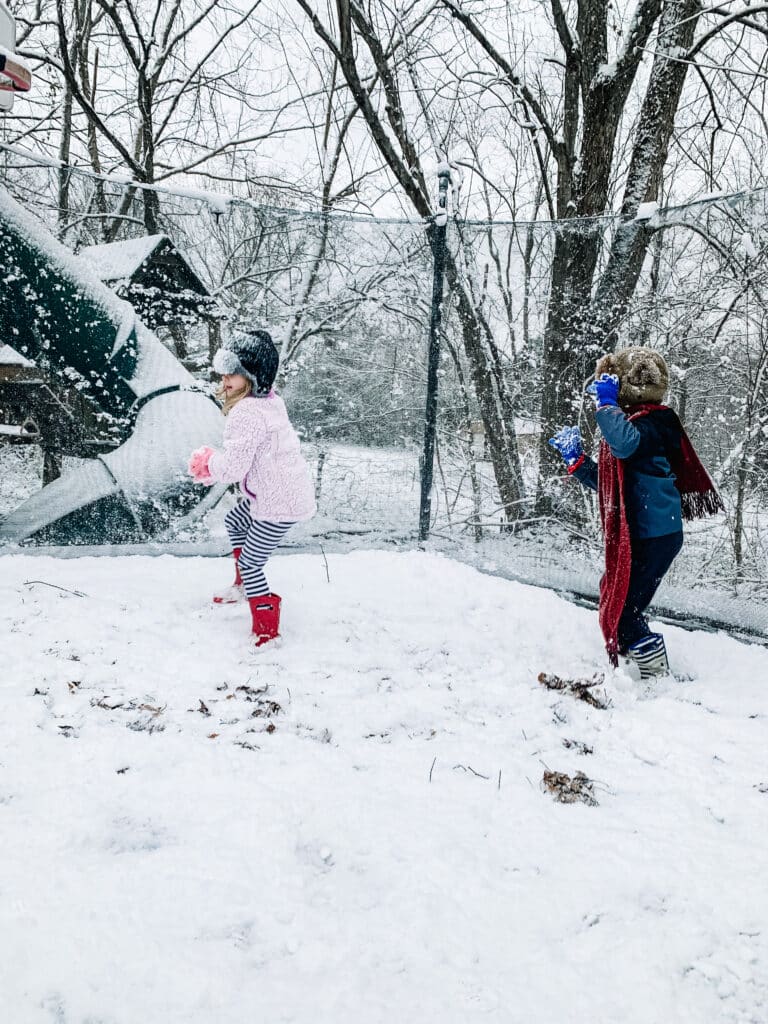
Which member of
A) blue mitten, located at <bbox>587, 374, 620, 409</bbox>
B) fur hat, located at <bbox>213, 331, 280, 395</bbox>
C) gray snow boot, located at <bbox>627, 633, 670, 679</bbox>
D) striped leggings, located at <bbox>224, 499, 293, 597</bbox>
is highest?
fur hat, located at <bbox>213, 331, 280, 395</bbox>

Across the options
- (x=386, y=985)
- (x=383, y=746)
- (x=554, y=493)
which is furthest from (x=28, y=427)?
(x=386, y=985)

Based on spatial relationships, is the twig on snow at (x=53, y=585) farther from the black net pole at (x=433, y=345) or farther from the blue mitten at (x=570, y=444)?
the blue mitten at (x=570, y=444)

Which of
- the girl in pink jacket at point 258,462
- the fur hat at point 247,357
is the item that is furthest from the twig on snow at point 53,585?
the fur hat at point 247,357

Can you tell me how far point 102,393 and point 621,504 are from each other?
3.08 metres

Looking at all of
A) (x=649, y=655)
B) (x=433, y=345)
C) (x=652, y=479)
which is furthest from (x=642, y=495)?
(x=433, y=345)

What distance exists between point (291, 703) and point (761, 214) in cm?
331

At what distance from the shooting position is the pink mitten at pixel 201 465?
9.80ft

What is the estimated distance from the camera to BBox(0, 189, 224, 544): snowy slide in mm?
3785

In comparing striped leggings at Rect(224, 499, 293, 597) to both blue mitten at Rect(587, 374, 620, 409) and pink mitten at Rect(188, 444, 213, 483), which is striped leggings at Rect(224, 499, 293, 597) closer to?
pink mitten at Rect(188, 444, 213, 483)

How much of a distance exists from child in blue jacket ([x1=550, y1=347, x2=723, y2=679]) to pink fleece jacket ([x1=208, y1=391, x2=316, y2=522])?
1431 mm

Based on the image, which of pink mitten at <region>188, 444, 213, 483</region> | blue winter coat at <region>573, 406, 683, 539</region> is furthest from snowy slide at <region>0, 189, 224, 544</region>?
blue winter coat at <region>573, 406, 683, 539</region>

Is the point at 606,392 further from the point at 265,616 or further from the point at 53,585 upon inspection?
the point at 53,585

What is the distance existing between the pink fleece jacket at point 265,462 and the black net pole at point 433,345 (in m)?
1.46

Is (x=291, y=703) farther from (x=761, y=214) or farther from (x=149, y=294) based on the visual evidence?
(x=761, y=214)
